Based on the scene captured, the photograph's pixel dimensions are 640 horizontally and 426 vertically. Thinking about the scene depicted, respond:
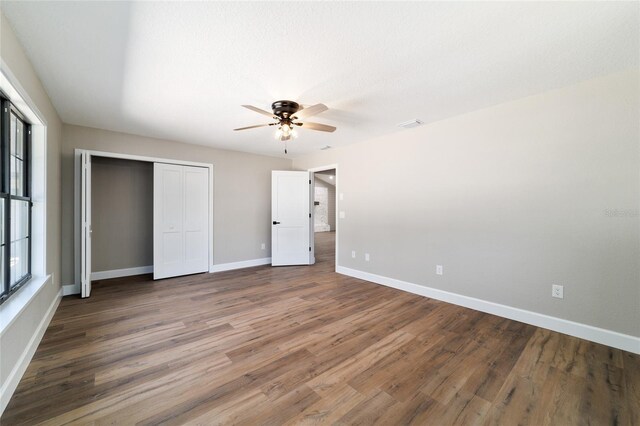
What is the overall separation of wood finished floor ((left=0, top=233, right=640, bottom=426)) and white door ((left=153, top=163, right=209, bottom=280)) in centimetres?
135

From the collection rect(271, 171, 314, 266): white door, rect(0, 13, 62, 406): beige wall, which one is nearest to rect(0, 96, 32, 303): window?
rect(0, 13, 62, 406): beige wall

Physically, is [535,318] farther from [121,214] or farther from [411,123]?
[121,214]

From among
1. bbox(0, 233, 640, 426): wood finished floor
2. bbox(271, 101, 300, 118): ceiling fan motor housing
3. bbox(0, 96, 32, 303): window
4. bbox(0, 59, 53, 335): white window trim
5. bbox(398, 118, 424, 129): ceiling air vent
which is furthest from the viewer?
bbox(398, 118, 424, 129): ceiling air vent

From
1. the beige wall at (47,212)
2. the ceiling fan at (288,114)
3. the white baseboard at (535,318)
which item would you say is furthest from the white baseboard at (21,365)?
the white baseboard at (535,318)

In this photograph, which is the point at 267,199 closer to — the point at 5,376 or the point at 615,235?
the point at 5,376

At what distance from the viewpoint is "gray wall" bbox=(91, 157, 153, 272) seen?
4.42 m

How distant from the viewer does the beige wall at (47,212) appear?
5.40ft

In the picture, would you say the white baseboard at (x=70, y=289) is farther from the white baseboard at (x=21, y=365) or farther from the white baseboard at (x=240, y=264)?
the white baseboard at (x=240, y=264)

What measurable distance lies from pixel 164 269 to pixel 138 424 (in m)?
3.48

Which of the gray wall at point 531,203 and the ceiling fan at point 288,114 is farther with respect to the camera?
the ceiling fan at point 288,114

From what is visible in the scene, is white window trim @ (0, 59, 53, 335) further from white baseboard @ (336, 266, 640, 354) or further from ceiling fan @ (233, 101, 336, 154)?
white baseboard @ (336, 266, 640, 354)

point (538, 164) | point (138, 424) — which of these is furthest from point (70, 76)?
point (538, 164)

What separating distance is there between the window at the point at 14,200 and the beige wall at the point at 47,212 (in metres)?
0.18

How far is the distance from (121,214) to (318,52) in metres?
4.58
